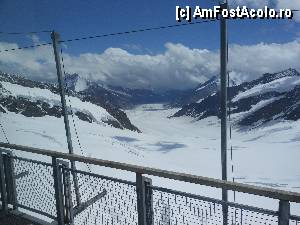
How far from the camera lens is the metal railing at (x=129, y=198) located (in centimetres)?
322

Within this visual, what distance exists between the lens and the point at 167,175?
3623 millimetres

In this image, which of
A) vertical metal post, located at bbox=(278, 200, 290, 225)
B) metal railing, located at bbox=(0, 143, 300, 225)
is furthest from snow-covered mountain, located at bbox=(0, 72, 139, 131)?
vertical metal post, located at bbox=(278, 200, 290, 225)

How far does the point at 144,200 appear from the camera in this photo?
13.1 ft

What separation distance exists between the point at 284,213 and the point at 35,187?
4.13m

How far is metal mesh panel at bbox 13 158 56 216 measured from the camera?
552 centimetres

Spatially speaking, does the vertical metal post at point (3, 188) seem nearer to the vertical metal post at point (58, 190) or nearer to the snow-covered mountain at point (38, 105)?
the vertical metal post at point (58, 190)

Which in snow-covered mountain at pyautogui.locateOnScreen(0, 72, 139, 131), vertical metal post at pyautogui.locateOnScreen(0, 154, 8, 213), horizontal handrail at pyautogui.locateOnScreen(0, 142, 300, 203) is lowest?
snow-covered mountain at pyautogui.locateOnScreen(0, 72, 139, 131)

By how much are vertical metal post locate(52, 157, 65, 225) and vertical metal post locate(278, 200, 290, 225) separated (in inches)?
123

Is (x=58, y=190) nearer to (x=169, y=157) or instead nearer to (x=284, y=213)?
Result: (x=284, y=213)

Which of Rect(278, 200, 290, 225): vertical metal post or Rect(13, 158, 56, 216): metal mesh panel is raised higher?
Rect(278, 200, 290, 225): vertical metal post

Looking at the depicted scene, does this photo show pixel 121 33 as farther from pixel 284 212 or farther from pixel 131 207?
pixel 284 212

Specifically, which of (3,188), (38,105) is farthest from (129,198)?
(38,105)

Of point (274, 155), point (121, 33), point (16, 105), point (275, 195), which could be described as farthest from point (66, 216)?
point (16, 105)

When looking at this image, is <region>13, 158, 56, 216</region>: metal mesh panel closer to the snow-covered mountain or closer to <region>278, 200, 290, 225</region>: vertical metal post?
<region>278, 200, 290, 225</region>: vertical metal post
